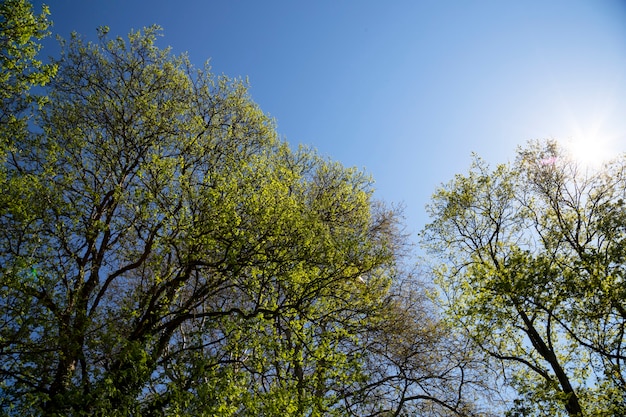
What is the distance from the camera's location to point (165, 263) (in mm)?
14117

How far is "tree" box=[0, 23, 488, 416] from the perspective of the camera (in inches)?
355

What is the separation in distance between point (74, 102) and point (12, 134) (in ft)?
9.90

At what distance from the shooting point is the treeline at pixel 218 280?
30.4ft

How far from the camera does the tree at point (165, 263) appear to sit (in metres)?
9.02

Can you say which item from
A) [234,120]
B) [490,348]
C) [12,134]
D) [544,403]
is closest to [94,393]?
[12,134]

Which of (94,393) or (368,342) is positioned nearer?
(94,393)

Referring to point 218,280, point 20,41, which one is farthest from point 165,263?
point 20,41

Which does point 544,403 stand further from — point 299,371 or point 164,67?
point 164,67

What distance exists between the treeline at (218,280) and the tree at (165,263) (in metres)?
0.07

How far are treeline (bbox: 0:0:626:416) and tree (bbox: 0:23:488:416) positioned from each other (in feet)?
0.23

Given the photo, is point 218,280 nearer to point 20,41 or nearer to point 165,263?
point 165,263

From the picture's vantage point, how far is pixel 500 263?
18406mm

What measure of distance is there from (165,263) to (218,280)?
2490 millimetres

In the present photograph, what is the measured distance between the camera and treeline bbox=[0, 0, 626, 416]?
30.4 feet
